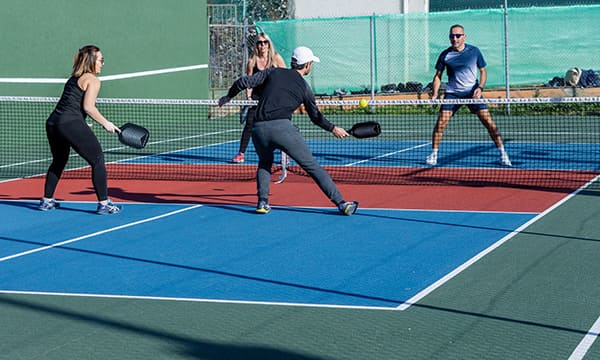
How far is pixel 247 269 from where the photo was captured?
7980 mm

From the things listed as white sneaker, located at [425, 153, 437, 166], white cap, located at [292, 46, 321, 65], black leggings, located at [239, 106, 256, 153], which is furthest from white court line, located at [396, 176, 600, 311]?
black leggings, located at [239, 106, 256, 153]

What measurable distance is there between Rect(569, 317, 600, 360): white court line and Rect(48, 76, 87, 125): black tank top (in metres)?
6.30

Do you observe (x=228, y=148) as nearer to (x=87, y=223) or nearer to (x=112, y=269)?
(x=87, y=223)

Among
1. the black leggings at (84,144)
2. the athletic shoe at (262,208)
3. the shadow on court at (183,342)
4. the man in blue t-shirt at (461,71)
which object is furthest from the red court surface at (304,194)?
the shadow on court at (183,342)

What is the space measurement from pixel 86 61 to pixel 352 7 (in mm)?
21933

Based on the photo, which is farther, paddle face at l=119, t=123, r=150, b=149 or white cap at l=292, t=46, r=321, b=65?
paddle face at l=119, t=123, r=150, b=149

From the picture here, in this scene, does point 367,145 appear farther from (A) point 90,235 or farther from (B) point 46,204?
(A) point 90,235

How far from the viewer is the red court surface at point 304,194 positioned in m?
11.1

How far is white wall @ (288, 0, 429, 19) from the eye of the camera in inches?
1222

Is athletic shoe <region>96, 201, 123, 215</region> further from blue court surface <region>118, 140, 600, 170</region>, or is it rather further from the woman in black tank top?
blue court surface <region>118, 140, 600, 170</region>

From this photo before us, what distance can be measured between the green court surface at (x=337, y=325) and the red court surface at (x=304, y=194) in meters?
3.39

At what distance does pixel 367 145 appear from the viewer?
18.1 m

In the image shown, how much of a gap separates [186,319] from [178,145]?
41.2ft

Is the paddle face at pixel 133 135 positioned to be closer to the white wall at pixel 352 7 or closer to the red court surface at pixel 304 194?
the red court surface at pixel 304 194
